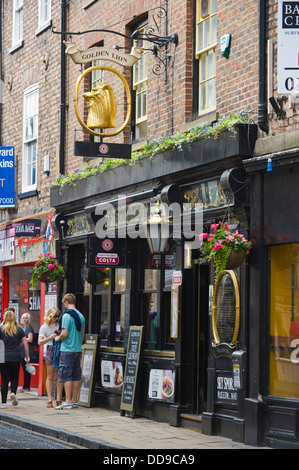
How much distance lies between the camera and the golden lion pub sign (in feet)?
46.7

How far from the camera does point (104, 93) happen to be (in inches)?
603

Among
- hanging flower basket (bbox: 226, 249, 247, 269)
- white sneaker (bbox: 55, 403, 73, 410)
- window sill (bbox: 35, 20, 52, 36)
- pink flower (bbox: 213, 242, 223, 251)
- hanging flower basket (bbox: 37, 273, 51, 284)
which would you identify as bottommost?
white sneaker (bbox: 55, 403, 73, 410)

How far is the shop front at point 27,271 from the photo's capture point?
61.3 ft

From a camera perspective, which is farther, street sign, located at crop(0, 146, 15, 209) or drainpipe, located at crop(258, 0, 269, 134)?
street sign, located at crop(0, 146, 15, 209)

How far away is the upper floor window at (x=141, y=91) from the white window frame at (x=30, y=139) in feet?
15.2

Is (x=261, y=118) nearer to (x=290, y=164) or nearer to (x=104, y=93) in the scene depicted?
(x=290, y=164)

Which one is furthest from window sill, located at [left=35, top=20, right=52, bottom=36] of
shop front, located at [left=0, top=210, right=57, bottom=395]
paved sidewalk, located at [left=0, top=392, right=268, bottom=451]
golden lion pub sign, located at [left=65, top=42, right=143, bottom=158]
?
paved sidewalk, located at [left=0, top=392, right=268, bottom=451]

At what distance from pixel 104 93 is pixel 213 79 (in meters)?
2.63

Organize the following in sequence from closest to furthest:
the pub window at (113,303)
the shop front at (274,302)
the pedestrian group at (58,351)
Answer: the shop front at (274,302)
the pedestrian group at (58,351)
the pub window at (113,303)

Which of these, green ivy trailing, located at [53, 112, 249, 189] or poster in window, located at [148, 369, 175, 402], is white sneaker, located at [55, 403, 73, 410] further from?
green ivy trailing, located at [53, 112, 249, 189]

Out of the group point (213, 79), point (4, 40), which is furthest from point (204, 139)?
point (4, 40)

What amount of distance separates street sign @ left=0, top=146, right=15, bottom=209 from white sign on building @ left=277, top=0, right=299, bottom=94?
11035 millimetres

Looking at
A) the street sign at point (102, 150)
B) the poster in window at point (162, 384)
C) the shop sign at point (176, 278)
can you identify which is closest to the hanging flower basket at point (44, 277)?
the street sign at point (102, 150)

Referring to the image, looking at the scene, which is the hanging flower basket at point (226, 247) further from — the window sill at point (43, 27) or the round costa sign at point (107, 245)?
the window sill at point (43, 27)
